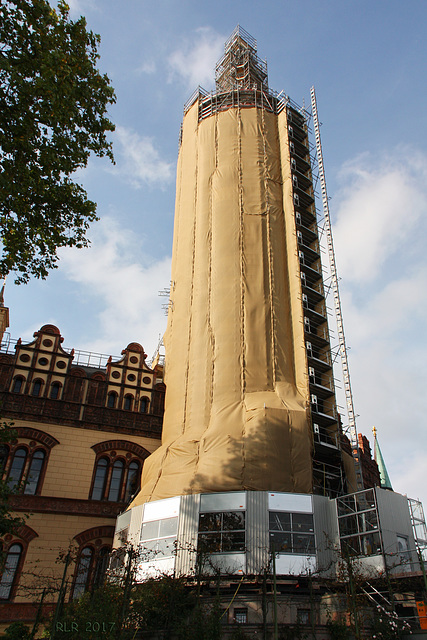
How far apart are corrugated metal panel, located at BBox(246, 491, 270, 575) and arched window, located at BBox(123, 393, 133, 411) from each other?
9.71 metres

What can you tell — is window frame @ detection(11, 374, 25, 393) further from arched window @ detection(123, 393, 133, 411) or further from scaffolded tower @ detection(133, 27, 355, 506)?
scaffolded tower @ detection(133, 27, 355, 506)

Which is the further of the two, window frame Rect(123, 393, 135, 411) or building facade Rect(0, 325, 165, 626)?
window frame Rect(123, 393, 135, 411)

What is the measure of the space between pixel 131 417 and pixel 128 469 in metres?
2.72

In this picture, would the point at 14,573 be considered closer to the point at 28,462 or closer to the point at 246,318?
the point at 28,462

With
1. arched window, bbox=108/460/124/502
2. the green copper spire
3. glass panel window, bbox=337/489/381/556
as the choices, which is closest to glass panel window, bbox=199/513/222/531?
glass panel window, bbox=337/489/381/556

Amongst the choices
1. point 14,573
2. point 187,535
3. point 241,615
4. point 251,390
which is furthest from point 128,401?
point 241,615

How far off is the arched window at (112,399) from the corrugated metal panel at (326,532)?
1185 centimetres

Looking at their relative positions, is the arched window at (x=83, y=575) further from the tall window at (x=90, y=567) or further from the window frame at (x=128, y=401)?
the window frame at (x=128, y=401)

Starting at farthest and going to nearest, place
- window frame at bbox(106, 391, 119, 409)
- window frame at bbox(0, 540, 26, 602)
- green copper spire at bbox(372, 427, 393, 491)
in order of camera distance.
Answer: green copper spire at bbox(372, 427, 393, 491) < window frame at bbox(106, 391, 119, 409) < window frame at bbox(0, 540, 26, 602)

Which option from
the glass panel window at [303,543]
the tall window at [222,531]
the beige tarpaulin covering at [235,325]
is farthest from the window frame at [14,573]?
the glass panel window at [303,543]

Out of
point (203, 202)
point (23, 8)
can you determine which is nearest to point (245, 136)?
point (203, 202)

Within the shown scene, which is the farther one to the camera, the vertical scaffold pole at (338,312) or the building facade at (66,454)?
the vertical scaffold pole at (338,312)

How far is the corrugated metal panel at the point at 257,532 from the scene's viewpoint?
18844 mm

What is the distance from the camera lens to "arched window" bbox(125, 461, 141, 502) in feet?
83.7
